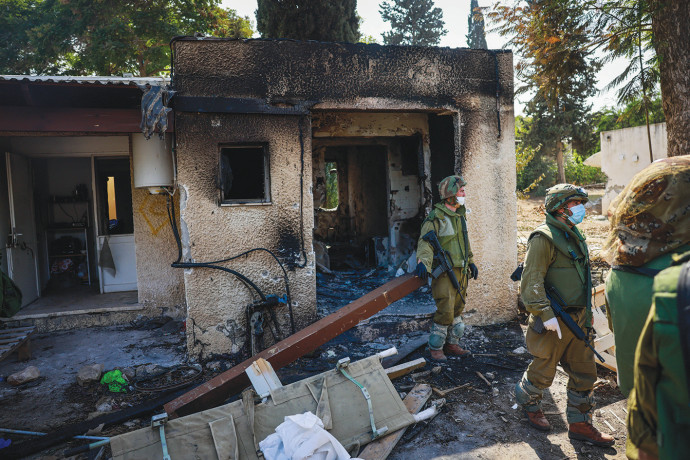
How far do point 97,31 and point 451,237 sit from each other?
43.4 ft

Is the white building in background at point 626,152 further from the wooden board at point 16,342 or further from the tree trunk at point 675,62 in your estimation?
the wooden board at point 16,342

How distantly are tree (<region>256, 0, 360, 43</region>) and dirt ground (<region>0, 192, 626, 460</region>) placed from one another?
9.35 metres

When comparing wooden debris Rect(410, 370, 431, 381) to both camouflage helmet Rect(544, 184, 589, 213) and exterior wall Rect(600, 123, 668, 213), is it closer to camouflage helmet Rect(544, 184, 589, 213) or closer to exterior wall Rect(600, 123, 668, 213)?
camouflage helmet Rect(544, 184, 589, 213)

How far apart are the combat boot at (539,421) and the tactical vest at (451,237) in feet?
5.49

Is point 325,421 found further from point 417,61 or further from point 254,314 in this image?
point 417,61

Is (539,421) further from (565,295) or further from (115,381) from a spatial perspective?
(115,381)

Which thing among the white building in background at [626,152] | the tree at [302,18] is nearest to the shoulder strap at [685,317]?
the tree at [302,18]

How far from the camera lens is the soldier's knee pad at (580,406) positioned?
3.43m

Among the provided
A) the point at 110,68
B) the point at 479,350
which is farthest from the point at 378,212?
the point at 110,68

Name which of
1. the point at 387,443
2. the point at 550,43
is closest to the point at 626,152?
the point at 550,43

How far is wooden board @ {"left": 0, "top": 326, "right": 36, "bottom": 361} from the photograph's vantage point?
15.0 ft

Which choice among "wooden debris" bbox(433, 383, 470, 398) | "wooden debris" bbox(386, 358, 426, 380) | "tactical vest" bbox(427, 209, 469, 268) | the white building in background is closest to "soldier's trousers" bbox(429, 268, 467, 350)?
"tactical vest" bbox(427, 209, 469, 268)

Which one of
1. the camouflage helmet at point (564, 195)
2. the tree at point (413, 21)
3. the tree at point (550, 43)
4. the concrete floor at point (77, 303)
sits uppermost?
the tree at point (413, 21)

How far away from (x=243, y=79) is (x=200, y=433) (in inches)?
146
